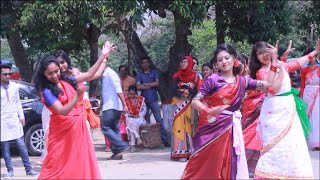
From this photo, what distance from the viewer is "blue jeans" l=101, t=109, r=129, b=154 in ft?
30.4

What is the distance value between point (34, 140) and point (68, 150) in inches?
202

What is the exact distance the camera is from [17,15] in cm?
998

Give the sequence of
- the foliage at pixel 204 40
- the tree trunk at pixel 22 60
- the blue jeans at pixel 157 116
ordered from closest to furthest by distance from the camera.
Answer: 1. the blue jeans at pixel 157 116
2. the tree trunk at pixel 22 60
3. the foliage at pixel 204 40

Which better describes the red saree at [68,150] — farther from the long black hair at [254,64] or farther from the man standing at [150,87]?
the man standing at [150,87]

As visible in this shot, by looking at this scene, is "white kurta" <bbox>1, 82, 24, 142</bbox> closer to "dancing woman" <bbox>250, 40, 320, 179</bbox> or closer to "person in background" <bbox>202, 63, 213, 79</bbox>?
"person in background" <bbox>202, 63, 213, 79</bbox>

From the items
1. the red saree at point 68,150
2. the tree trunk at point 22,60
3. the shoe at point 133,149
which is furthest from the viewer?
the tree trunk at point 22,60

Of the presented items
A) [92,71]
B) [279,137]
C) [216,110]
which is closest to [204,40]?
[279,137]

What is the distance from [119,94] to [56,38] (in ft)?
7.91

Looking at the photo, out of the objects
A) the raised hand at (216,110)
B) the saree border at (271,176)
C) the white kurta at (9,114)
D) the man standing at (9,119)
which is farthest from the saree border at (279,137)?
the white kurta at (9,114)

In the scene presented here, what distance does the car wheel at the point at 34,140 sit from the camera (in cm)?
1022

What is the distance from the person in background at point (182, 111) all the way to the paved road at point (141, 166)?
0.24 m

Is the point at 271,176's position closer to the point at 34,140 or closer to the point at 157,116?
the point at 157,116

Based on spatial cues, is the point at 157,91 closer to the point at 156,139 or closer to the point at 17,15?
the point at 156,139

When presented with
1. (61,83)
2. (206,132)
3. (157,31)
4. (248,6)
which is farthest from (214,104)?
(157,31)
